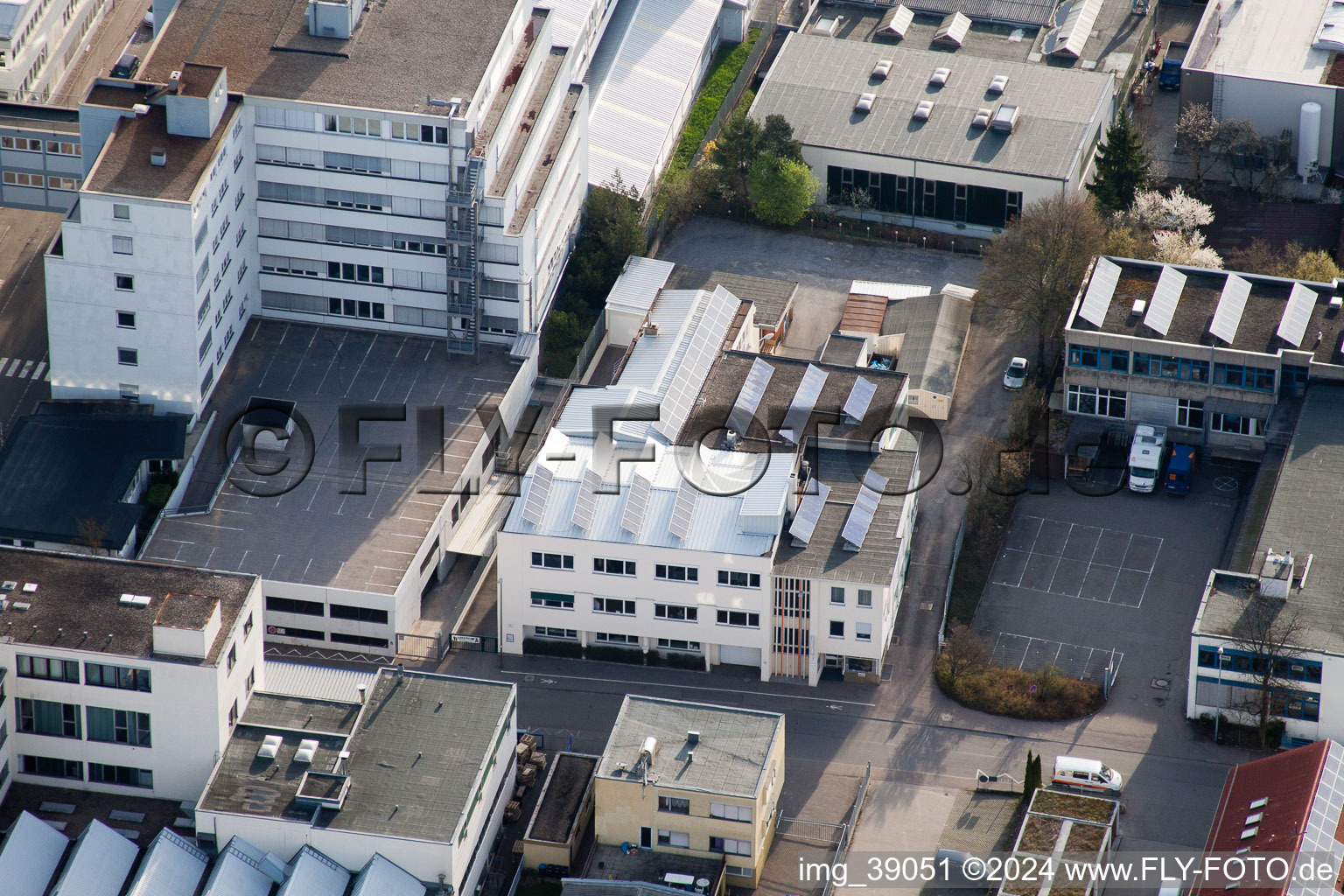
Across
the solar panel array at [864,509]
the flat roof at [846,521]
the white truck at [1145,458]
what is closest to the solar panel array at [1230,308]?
the white truck at [1145,458]

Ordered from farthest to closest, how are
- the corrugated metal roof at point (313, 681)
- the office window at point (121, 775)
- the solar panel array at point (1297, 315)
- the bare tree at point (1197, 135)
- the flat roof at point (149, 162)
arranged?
the bare tree at point (1197, 135) < the solar panel array at point (1297, 315) < the flat roof at point (149, 162) < the corrugated metal roof at point (313, 681) < the office window at point (121, 775)

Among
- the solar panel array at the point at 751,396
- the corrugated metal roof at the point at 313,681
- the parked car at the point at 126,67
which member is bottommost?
the corrugated metal roof at the point at 313,681

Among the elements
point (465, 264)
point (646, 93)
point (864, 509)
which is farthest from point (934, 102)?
point (864, 509)

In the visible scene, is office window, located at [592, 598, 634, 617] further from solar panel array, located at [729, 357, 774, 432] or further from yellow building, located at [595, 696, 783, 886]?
solar panel array, located at [729, 357, 774, 432]

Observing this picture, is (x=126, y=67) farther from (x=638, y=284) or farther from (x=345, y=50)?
(x=638, y=284)

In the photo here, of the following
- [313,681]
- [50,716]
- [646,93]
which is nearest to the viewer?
[50,716]

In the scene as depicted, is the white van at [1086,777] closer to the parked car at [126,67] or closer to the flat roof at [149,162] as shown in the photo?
the flat roof at [149,162]

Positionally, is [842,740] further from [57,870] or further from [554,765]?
[57,870]

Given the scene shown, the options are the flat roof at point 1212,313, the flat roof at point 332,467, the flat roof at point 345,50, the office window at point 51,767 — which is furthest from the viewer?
the flat roof at point 1212,313
